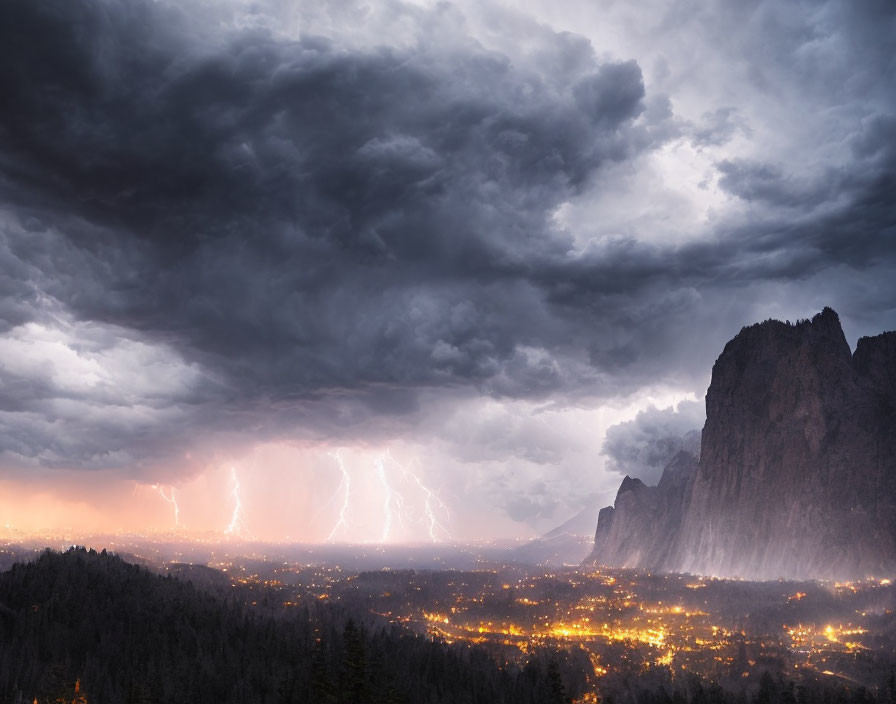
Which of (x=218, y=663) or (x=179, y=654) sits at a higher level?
(x=179, y=654)

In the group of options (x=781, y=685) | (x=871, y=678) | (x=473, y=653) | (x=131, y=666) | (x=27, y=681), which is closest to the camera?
(x=27, y=681)

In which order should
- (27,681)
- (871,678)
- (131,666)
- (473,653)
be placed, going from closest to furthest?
(27,681) < (131,666) < (871,678) < (473,653)

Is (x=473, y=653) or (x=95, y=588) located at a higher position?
(x=95, y=588)

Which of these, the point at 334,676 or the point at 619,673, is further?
the point at 619,673

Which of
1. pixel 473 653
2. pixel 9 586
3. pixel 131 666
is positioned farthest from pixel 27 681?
pixel 473 653

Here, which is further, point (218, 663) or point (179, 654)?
point (179, 654)

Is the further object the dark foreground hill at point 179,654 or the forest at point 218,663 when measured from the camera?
the forest at point 218,663

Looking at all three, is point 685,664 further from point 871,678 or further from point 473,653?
point 473,653

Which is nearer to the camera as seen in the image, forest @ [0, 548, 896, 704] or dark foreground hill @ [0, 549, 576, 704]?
dark foreground hill @ [0, 549, 576, 704]
